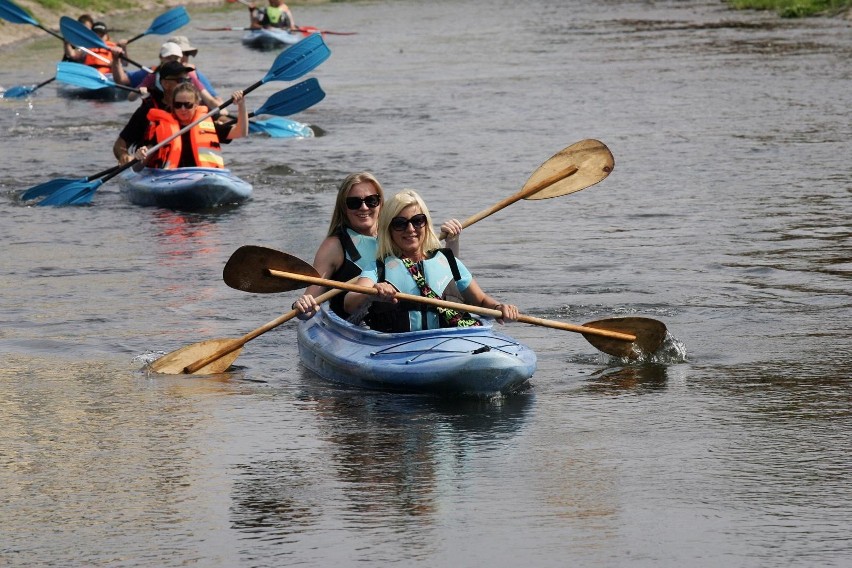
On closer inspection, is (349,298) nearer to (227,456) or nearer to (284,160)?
(227,456)

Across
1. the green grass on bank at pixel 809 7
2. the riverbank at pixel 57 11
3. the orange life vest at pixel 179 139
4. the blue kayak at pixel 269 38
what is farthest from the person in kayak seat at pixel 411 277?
the green grass on bank at pixel 809 7

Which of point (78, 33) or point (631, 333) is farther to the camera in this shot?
point (78, 33)

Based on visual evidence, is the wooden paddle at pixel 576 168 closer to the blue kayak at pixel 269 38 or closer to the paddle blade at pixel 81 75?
the paddle blade at pixel 81 75

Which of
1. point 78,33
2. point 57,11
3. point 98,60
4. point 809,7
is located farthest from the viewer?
point 57,11

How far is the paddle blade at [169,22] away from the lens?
20.3 m

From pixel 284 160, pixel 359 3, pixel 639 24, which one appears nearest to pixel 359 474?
pixel 284 160

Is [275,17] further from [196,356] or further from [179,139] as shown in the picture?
[196,356]

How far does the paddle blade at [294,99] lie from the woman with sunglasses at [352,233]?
5.98 m

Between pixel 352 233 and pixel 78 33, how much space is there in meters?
11.3

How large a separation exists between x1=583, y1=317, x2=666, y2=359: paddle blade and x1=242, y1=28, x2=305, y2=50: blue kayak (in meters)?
25.7

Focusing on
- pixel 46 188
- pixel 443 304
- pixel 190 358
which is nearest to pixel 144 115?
pixel 46 188

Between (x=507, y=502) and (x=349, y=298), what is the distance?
2323 mm

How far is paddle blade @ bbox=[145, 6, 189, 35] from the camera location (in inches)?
798

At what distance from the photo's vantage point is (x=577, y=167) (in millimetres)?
10273
